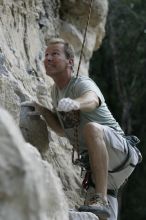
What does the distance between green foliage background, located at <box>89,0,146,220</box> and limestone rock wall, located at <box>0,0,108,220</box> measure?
7.24 m

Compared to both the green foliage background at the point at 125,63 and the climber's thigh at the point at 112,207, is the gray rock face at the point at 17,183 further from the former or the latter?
the green foliage background at the point at 125,63

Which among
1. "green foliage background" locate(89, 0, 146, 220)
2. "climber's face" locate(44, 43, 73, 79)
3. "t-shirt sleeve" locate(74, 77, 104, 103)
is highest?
"climber's face" locate(44, 43, 73, 79)

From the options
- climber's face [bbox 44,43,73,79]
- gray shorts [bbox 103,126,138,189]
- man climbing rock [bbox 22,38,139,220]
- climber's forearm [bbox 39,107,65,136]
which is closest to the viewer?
man climbing rock [bbox 22,38,139,220]

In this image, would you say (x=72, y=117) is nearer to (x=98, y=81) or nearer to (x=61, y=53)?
(x=61, y=53)

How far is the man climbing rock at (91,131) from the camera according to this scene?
15.1 ft

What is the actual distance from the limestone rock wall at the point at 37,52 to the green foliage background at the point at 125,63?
23.7 ft

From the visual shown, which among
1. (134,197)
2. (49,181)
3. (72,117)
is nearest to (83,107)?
(72,117)

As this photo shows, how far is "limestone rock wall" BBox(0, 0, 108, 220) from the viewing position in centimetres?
520

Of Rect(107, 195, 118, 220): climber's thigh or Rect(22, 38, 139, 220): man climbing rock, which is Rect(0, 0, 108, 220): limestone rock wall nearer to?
Rect(22, 38, 139, 220): man climbing rock

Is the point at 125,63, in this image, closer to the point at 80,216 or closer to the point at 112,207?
the point at 112,207

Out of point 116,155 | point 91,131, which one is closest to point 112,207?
point 116,155

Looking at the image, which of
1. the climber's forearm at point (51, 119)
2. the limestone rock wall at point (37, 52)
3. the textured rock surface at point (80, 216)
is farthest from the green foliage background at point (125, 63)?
the textured rock surface at point (80, 216)

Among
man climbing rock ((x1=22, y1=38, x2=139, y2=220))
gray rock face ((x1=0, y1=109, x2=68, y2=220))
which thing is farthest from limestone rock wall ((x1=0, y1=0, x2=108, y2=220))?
gray rock face ((x1=0, y1=109, x2=68, y2=220))

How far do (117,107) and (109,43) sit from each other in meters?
1.79
